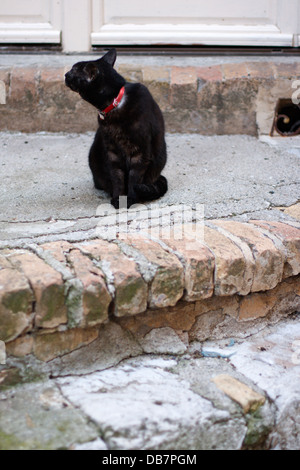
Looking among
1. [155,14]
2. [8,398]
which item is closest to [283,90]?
[155,14]

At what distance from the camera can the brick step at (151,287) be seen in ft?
6.31

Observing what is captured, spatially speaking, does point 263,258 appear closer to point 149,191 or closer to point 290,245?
point 290,245

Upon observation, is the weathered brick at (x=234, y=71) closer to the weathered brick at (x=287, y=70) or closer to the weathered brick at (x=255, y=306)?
the weathered brick at (x=287, y=70)

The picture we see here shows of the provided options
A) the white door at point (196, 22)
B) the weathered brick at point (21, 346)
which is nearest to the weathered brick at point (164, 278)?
the weathered brick at point (21, 346)

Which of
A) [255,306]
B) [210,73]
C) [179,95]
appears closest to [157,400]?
[255,306]

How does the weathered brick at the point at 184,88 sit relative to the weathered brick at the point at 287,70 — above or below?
below

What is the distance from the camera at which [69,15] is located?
→ 4.23 meters

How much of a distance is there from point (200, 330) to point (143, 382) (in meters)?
0.45

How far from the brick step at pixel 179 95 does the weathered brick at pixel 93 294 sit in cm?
224

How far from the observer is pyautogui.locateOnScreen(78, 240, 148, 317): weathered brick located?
6.68 ft

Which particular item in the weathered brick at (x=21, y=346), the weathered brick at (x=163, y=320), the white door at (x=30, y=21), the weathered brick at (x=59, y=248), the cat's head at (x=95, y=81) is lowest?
the weathered brick at (x=163, y=320)

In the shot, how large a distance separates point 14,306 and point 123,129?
4.47 ft

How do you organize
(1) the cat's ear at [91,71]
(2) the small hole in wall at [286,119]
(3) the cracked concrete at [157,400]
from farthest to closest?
1. (2) the small hole in wall at [286,119]
2. (1) the cat's ear at [91,71]
3. (3) the cracked concrete at [157,400]

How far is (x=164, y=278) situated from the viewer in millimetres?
2129
